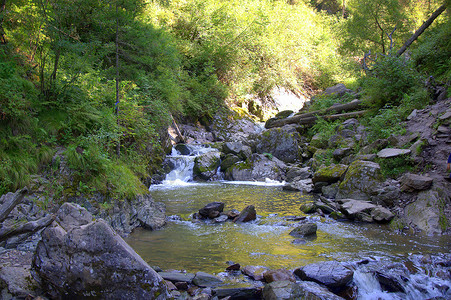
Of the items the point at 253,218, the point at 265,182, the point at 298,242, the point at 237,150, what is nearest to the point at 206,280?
the point at 298,242

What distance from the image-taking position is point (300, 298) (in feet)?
12.3

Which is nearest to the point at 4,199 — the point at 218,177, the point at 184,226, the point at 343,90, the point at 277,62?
the point at 184,226

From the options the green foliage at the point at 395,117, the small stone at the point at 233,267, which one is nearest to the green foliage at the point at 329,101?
the green foliage at the point at 395,117

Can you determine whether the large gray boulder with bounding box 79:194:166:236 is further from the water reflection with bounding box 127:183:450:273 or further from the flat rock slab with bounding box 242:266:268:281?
the flat rock slab with bounding box 242:266:268:281

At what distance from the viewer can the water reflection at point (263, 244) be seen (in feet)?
17.0

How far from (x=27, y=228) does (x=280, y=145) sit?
13.0 meters

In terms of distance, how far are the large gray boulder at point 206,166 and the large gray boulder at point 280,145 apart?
3082 mm

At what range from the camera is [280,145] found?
15.6 meters

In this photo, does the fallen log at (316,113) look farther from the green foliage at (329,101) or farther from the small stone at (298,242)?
the small stone at (298,242)

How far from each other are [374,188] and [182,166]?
8.23m

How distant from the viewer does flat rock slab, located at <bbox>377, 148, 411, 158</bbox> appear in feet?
29.0

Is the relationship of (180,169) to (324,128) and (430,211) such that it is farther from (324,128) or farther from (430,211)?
(430,211)

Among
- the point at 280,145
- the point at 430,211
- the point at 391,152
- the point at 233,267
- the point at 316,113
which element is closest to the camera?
the point at 233,267

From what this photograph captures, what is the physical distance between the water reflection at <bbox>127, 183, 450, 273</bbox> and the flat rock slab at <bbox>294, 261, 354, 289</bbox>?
42cm
